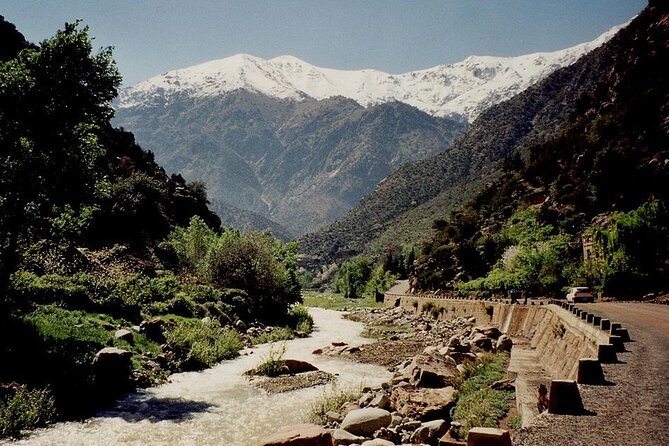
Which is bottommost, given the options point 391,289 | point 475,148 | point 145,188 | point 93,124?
point 391,289

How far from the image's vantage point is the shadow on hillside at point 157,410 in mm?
17656

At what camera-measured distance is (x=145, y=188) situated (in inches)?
2704

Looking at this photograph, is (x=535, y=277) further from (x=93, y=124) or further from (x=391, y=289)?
(x=391, y=289)

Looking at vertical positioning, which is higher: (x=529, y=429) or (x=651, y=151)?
(x=651, y=151)

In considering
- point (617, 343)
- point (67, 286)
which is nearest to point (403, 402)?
point (617, 343)

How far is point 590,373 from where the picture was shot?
37.2 feet

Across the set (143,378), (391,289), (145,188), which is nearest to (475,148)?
(391,289)

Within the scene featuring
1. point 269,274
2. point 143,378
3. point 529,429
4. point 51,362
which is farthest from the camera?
point 269,274

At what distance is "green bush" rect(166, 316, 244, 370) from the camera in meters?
27.0

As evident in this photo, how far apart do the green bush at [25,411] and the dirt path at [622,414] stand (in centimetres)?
1527

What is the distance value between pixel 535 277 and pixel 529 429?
4733cm

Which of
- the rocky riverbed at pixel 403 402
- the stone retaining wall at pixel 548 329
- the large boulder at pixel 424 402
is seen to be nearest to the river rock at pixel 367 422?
the rocky riverbed at pixel 403 402

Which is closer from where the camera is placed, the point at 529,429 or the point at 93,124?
the point at 529,429

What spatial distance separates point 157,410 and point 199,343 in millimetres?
9976
